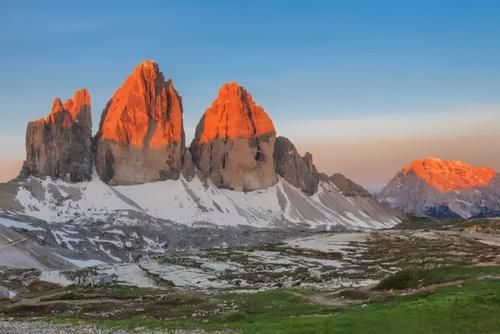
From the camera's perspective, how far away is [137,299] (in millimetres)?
83875

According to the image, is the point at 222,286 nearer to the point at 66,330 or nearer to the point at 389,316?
the point at 66,330

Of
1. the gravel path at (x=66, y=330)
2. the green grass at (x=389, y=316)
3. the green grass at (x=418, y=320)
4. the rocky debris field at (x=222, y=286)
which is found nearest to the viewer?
the green grass at (x=418, y=320)

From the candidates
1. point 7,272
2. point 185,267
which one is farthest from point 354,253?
point 7,272

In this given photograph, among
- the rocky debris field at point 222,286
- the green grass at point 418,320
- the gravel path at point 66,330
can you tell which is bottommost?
the rocky debris field at point 222,286

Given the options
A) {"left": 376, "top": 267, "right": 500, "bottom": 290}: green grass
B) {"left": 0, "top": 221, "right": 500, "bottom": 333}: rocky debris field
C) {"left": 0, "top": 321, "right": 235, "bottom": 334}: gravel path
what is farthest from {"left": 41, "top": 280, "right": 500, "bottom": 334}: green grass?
{"left": 376, "top": 267, "right": 500, "bottom": 290}: green grass

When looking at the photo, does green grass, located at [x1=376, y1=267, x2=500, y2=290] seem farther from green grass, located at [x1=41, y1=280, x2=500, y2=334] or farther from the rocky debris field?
green grass, located at [x1=41, y1=280, x2=500, y2=334]

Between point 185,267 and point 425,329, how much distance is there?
126m

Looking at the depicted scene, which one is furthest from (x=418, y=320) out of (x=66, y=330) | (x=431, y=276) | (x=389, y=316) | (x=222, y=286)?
(x=222, y=286)

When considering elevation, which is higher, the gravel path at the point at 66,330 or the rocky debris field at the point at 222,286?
the gravel path at the point at 66,330

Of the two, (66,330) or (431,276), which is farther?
(431,276)

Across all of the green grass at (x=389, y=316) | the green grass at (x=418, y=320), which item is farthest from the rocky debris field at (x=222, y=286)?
the green grass at (x=418, y=320)

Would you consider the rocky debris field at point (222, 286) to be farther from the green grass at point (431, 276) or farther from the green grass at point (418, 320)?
the green grass at point (418, 320)

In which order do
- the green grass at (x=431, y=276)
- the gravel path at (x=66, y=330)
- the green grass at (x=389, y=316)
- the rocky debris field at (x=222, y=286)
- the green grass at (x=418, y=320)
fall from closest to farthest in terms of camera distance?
the green grass at (x=418, y=320) < the green grass at (x=389, y=316) < the gravel path at (x=66, y=330) < the rocky debris field at (x=222, y=286) < the green grass at (x=431, y=276)

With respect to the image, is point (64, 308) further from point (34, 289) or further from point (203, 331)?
point (34, 289)
